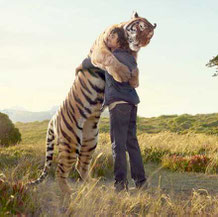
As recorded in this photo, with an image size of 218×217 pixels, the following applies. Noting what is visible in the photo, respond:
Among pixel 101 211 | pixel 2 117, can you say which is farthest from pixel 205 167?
pixel 2 117

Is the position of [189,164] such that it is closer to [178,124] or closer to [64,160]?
[64,160]

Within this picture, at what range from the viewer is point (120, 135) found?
4.79 m

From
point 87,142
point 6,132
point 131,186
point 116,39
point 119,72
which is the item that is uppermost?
point 116,39

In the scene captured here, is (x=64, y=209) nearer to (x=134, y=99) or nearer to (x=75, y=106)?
(x=75, y=106)

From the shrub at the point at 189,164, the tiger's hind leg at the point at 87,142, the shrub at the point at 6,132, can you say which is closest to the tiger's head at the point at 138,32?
the tiger's hind leg at the point at 87,142

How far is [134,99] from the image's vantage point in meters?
4.70

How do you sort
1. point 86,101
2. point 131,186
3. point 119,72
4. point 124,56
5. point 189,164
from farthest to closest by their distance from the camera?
point 189,164
point 131,186
point 86,101
point 124,56
point 119,72

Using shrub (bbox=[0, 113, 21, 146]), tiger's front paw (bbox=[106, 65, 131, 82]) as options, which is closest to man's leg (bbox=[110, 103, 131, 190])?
tiger's front paw (bbox=[106, 65, 131, 82])

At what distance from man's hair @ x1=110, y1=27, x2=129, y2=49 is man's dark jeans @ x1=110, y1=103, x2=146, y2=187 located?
0.72 m

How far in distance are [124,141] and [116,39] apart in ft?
4.25

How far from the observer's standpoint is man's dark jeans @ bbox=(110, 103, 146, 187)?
15.4ft

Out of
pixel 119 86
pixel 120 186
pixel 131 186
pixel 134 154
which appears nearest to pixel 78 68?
pixel 119 86

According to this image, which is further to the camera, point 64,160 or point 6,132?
point 6,132

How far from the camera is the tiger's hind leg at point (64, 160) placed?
4664mm
